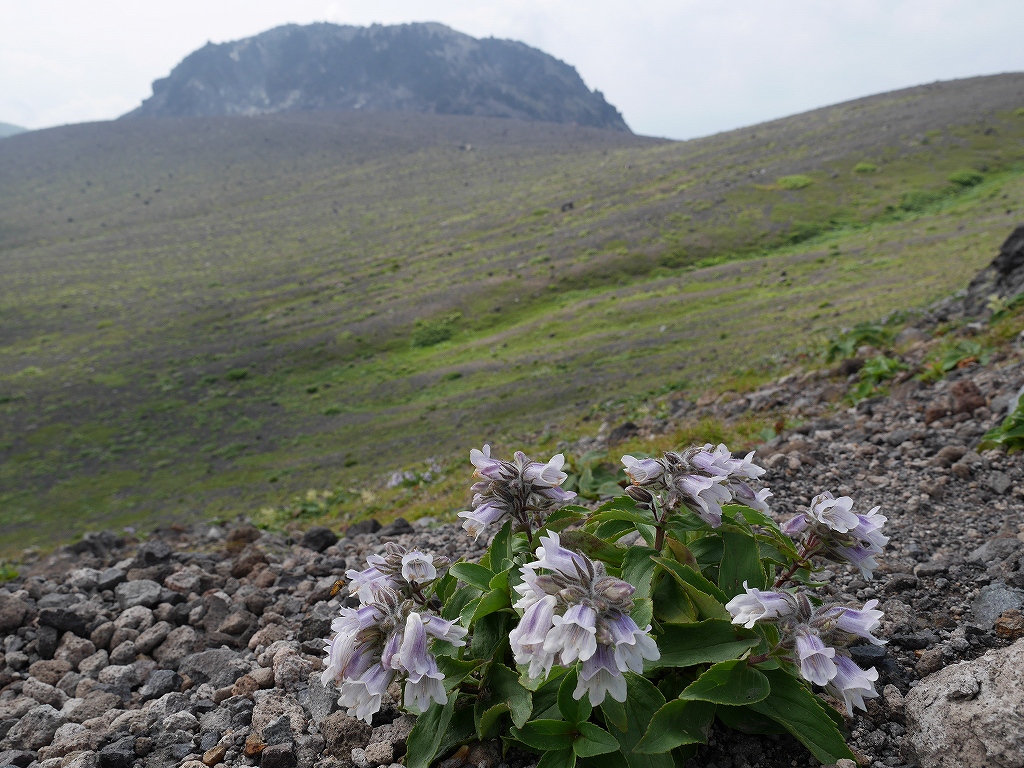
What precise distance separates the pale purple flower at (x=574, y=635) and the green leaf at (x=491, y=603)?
2.22ft

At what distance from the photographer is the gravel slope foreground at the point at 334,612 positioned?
246 cm

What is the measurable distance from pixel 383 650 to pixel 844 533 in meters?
1.90

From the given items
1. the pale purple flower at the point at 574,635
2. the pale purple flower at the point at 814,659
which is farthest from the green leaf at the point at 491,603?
the pale purple flower at the point at 814,659

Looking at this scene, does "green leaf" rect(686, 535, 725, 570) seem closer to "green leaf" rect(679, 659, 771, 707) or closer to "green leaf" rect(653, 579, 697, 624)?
"green leaf" rect(653, 579, 697, 624)

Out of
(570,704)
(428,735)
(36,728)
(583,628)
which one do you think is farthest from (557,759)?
(36,728)

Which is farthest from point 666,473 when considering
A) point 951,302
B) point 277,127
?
point 277,127

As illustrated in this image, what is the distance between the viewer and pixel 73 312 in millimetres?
56000

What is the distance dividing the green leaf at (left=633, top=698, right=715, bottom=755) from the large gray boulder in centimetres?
87

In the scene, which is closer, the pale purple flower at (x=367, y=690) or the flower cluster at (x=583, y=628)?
the flower cluster at (x=583, y=628)

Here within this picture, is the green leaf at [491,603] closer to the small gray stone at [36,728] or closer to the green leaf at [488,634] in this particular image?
the green leaf at [488,634]

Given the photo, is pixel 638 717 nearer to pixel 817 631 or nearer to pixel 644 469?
pixel 817 631

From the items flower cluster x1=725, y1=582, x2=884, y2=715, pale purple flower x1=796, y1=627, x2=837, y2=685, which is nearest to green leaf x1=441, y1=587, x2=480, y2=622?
flower cluster x1=725, y1=582, x2=884, y2=715

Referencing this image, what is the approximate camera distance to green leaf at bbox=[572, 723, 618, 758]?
6.95ft

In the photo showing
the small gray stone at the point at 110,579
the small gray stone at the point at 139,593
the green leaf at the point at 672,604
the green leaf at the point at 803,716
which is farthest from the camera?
the small gray stone at the point at 110,579
